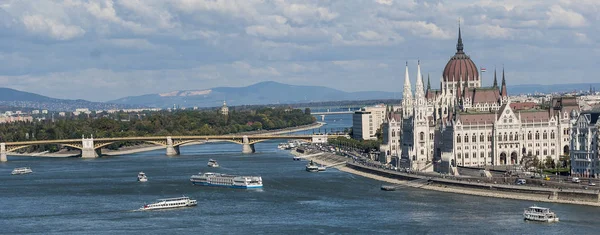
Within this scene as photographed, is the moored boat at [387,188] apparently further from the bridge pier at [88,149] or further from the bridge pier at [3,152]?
the bridge pier at [3,152]

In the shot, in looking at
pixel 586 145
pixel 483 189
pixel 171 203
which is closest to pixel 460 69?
pixel 586 145

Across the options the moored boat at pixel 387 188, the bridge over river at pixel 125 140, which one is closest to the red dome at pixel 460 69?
the moored boat at pixel 387 188

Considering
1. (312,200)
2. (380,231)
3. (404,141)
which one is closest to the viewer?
(380,231)

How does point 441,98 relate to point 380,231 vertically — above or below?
above

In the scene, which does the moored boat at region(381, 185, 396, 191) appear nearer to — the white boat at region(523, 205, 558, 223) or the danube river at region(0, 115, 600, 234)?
the danube river at region(0, 115, 600, 234)

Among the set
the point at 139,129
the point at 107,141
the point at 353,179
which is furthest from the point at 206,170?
the point at 139,129

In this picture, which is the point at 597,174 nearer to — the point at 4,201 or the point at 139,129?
the point at 4,201

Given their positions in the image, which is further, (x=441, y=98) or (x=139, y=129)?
(x=139, y=129)
